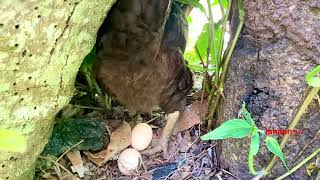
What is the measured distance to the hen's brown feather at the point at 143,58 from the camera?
1.52 m

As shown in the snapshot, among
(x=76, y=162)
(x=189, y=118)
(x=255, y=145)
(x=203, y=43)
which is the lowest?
(x=76, y=162)

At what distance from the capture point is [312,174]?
4.71 ft

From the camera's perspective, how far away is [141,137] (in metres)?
1.73

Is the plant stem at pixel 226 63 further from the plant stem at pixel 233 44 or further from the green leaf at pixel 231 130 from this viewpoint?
the green leaf at pixel 231 130

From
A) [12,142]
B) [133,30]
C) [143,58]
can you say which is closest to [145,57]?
[143,58]

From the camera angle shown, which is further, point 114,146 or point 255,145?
point 114,146

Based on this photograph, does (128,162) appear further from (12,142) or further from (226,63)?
(12,142)

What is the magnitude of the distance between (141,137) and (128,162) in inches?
4.3

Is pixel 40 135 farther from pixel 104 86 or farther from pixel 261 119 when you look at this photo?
pixel 261 119

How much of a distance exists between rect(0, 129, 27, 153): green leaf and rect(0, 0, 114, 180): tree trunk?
335 mm

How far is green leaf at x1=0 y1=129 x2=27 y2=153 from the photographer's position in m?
0.72

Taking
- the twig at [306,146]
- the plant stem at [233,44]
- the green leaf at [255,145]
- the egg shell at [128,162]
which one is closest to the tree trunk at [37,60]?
the egg shell at [128,162]

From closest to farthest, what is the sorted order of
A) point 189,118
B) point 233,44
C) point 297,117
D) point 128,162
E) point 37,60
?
1. point 37,60
2. point 297,117
3. point 233,44
4. point 128,162
5. point 189,118

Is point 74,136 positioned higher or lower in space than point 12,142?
lower
